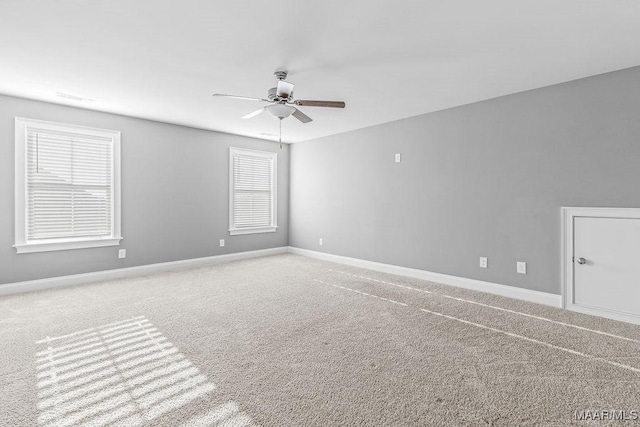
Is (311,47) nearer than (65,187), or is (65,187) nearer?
(311,47)

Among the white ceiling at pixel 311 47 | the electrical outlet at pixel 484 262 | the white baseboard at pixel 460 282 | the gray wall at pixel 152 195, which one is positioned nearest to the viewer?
the white ceiling at pixel 311 47

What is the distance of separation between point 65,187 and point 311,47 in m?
3.70

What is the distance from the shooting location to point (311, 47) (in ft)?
7.98

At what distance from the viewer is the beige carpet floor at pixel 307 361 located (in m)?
1.59

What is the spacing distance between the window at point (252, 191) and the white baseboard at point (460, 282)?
A: 148cm

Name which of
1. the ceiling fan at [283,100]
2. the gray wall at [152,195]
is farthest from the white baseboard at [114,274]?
the ceiling fan at [283,100]

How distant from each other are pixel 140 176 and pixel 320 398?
419 cm

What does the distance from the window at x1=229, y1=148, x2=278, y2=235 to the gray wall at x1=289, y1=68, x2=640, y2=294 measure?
1.42 meters

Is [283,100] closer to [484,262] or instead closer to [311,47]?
[311,47]

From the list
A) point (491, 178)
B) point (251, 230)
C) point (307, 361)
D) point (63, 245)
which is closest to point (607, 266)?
point (491, 178)

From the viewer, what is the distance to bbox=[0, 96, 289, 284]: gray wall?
3.57 m

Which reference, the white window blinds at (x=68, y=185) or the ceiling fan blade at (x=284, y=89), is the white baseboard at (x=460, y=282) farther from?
the white window blinds at (x=68, y=185)

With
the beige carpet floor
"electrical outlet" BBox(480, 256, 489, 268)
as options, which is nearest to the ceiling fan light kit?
the beige carpet floor

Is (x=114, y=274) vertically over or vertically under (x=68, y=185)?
under
